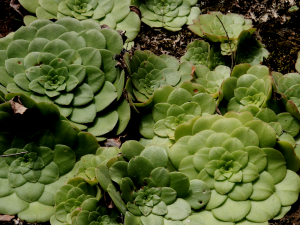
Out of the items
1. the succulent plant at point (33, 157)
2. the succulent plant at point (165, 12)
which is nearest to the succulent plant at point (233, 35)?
the succulent plant at point (165, 12)

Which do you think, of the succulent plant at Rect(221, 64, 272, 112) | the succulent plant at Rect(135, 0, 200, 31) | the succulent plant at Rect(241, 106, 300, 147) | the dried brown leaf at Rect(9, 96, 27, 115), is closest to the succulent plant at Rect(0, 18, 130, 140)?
the dried brown leaf at Rect(9, 96, 27, 115)

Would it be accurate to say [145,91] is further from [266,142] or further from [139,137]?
[266,142]

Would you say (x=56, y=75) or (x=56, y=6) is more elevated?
(x=56, y=6)

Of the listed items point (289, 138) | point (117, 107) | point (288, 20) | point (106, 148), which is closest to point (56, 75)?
point (117, 107)

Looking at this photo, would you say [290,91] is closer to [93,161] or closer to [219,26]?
[219,26]

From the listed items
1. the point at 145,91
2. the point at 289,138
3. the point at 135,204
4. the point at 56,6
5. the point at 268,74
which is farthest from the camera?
the point at 56,6

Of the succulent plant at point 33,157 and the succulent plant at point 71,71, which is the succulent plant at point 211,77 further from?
the succulent plant at point 33,157
